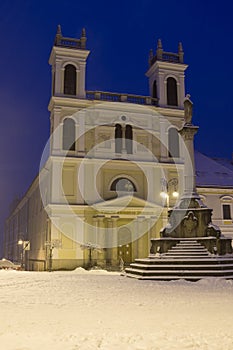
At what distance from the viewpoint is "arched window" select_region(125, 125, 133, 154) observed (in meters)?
35.6

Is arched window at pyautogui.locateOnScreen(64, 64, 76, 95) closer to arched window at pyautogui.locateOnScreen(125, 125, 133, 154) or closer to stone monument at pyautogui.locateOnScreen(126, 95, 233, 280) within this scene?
arched window at pyautogui.locateOnScreen(125, 125, 133, 154)

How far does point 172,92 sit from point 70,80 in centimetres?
1051

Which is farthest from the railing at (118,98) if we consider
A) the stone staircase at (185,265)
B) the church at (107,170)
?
the stone staircase at (185,265)

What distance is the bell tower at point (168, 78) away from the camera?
38219 millimetres

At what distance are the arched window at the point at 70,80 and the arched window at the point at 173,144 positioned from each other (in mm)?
10189

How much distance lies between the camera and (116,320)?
22.5 ft

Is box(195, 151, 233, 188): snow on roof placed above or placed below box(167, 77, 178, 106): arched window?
below

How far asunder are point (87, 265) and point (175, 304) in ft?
76.9

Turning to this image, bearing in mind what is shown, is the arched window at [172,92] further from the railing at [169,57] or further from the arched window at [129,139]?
the arched window at [129,139]

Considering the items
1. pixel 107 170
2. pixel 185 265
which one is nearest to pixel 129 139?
pixel 107 170

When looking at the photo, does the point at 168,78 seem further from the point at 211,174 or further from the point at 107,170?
the point at 107,170

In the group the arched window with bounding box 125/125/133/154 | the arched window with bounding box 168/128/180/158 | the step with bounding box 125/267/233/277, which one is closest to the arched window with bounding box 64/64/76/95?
the arched window with bounding box 125/125/133/154

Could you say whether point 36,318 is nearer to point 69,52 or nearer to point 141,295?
point 141,295

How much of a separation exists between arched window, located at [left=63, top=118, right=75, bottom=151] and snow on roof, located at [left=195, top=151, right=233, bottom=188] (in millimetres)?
13686
